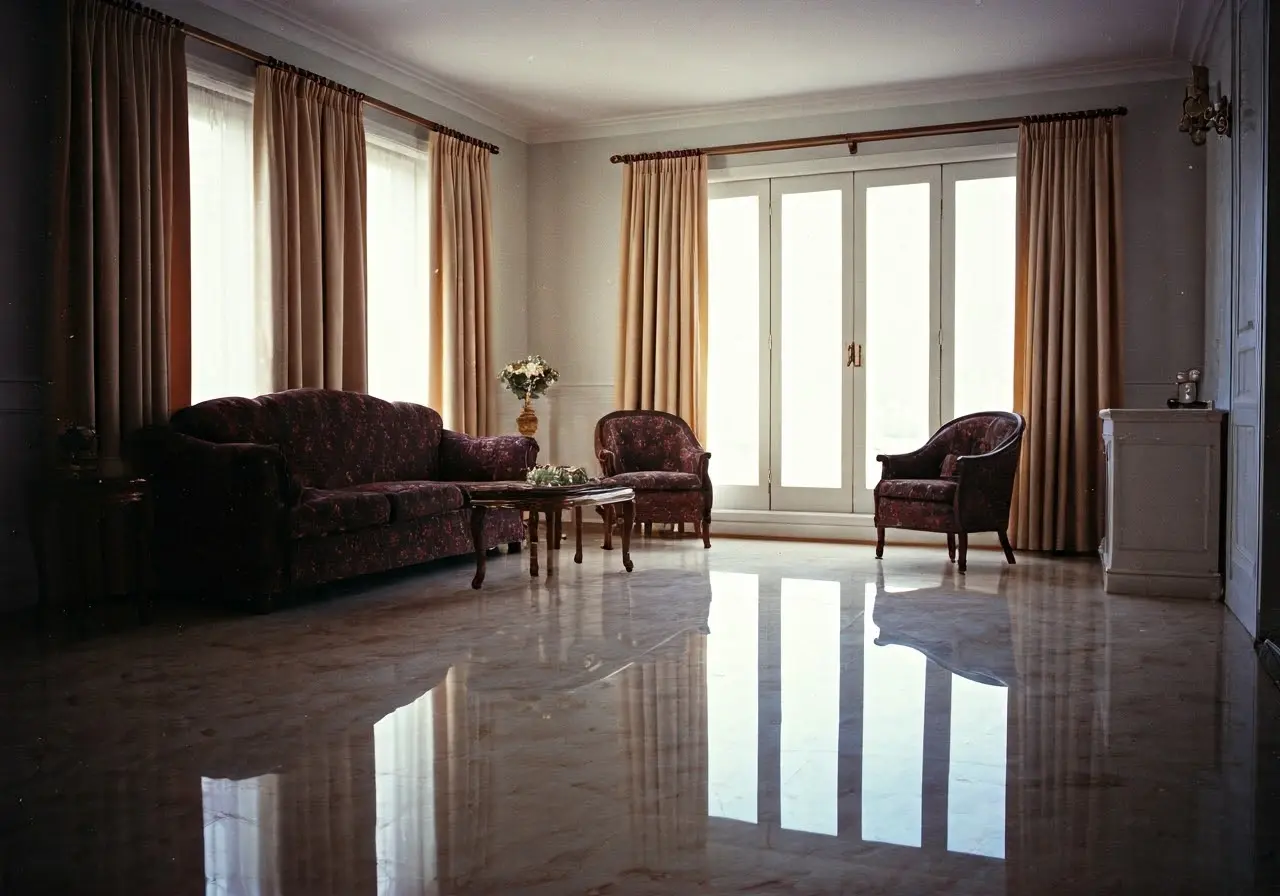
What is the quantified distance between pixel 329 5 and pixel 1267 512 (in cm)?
511

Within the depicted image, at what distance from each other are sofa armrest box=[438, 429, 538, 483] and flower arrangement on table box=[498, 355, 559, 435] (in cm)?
96

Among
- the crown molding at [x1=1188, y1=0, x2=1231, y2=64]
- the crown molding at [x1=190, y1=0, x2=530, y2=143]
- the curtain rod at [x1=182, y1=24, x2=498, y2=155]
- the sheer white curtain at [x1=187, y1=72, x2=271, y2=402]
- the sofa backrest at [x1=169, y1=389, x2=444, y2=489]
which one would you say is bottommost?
the sofa backrest at [x1=169, y1=389, x2=444, y2=489]

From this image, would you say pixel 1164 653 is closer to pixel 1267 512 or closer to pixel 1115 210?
pixel 1267 512

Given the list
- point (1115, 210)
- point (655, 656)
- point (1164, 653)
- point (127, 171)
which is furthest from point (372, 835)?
point (1115, 210)

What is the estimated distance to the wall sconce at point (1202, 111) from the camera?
198 inches

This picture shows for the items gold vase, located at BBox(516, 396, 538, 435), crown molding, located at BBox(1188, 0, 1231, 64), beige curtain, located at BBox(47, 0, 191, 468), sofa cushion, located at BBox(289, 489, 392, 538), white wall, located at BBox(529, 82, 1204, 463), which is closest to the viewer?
beige curtain, located at BBox(47, 0, 191, 468)

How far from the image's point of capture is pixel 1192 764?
2.67 metres

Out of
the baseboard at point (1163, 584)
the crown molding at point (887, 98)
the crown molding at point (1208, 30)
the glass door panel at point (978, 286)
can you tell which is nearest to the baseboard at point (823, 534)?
the glass door panel at point (978, 286)

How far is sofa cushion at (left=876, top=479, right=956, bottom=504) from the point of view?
623cm

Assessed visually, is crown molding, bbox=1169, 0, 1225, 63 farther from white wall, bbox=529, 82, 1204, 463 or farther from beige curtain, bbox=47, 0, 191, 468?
beige curtain, bbox=47, 0, 191, 468

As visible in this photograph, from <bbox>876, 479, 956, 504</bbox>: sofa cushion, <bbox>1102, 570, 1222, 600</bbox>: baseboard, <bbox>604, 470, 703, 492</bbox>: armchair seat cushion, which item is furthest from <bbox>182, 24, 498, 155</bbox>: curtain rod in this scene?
<bbox>1102, 570, 1222, 600</bbox>: baseboard

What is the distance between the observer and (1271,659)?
3668 mm

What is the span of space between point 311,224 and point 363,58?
4.20ft

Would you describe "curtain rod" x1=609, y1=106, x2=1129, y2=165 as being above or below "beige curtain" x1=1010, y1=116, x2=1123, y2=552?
above
